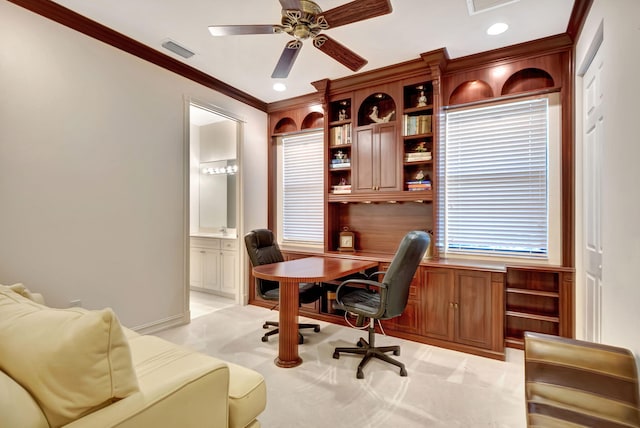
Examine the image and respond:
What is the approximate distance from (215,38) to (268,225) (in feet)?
8.19

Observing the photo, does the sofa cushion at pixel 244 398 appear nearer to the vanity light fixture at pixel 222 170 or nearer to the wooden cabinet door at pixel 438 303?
the wooden cabinet door at pixel 438 303

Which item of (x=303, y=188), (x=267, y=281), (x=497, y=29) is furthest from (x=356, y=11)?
(x=303, y=188)

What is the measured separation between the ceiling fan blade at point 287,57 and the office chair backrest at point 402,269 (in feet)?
5.36

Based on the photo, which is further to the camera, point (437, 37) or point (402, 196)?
point (402, 196)

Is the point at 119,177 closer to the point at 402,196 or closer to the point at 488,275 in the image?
the point at 402,196

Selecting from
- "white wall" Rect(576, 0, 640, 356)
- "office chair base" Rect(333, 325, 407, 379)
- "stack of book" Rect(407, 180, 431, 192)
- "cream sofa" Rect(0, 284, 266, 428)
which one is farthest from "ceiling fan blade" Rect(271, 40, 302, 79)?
"office chair base" Rect(333, 325, 407, 379)

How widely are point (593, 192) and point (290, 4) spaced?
2.48 meters

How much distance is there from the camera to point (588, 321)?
238cm

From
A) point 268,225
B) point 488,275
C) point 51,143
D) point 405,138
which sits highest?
point 405,138

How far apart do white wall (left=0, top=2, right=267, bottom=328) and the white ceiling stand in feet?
1.27

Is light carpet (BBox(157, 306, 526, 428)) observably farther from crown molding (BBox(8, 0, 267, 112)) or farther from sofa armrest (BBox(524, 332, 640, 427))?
crown molding (BBox(8, 0, 267, 112))

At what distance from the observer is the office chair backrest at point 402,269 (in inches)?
91.7

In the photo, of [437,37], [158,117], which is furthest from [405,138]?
[158,117]

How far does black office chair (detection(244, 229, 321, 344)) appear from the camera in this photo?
3.11m
